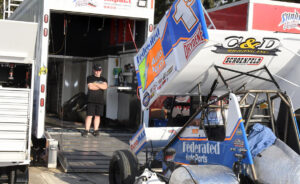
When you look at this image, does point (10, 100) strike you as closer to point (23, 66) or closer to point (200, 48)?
point (23, 66)

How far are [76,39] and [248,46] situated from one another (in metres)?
9.14

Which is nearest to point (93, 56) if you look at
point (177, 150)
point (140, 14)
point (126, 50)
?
point (126, 50)

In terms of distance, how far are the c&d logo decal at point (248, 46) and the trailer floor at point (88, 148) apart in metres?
3.04

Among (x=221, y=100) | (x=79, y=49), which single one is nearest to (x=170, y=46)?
(x=221, y=100)

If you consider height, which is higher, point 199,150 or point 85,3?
point 85,3

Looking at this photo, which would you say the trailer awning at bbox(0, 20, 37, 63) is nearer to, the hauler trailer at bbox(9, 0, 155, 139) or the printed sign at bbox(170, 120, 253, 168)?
the hauler trailer at bbox(9, 0, 155, 139)

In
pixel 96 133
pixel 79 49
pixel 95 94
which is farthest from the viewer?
pixel 79 49

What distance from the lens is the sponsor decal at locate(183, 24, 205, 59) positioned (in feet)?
16.9

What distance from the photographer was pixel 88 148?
8.96 m

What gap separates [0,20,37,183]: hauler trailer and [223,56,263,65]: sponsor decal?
2.87 metres

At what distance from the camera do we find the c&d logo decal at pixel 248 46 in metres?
5.25

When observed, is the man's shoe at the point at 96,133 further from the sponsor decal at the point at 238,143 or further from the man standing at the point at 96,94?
the sponsor decal at the point at 238,143

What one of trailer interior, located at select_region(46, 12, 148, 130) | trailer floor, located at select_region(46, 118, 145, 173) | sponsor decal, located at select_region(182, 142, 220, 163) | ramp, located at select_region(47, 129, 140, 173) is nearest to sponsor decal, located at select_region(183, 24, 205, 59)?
sponsor decal, located at select_region(182, 142, 220, 163)

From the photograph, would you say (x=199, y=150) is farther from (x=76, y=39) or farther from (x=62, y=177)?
(x=76, y=39)
